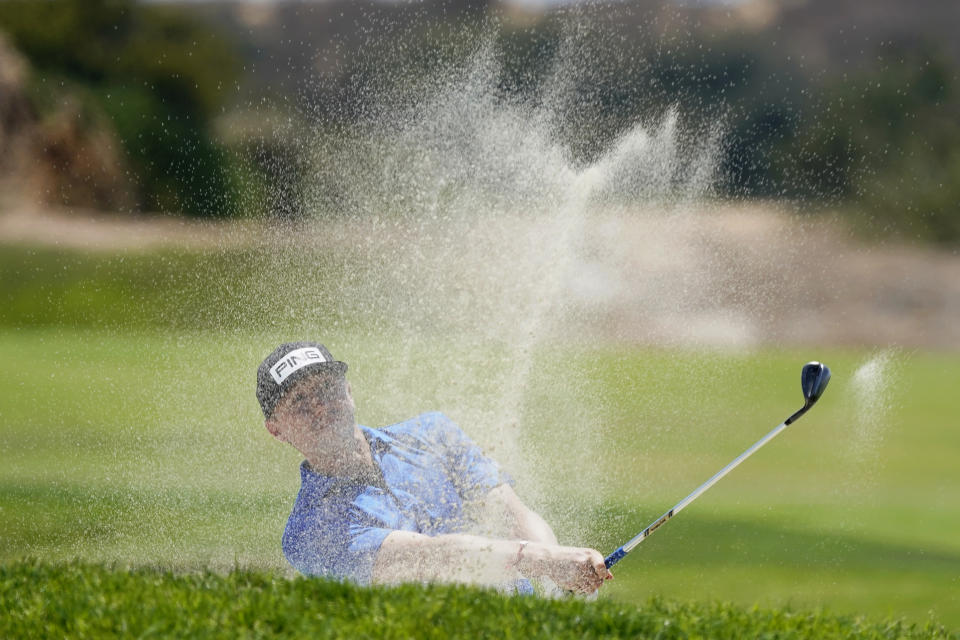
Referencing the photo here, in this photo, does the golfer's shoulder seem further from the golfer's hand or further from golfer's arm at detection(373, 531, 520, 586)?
the golfer's hand

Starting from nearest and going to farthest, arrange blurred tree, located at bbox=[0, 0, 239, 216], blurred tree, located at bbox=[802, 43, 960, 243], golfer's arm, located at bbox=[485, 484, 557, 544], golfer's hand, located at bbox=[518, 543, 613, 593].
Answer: golfer's hand, located at bbox=[518, 543, 613, 593]
golfer's arm, located at bbox=[485, 484, 557, 544]
blurred tree, located at bbox=[0, 0, 239, 216]
blurred tree, located at bbox=[802, 43, 960, 243]

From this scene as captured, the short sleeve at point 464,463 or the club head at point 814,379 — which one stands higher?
the club head at point 814,379

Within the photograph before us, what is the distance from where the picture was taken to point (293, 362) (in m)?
4.63

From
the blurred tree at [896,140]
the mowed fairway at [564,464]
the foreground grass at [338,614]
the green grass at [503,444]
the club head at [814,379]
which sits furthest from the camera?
the blurred tree at [896,140]

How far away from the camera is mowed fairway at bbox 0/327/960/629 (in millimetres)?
6633

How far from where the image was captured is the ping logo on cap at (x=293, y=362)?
4613 mm

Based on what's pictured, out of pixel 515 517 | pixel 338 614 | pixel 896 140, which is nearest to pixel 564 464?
pixel 515 517

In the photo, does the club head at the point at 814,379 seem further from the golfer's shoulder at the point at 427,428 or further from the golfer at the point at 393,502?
the golfer's shoulder at the point at 427,428

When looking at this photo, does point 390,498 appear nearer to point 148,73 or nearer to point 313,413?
point 313,413

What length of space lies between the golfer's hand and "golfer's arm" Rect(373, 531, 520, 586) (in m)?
0.08

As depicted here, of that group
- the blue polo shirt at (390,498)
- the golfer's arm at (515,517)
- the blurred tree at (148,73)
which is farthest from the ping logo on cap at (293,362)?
the blurred tree at (148,73)

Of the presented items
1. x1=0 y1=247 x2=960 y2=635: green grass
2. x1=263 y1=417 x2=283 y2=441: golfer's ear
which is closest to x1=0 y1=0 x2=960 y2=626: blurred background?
x1=0 y1=247 x2=960 y2=635: green grass

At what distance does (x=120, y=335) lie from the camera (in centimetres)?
1485

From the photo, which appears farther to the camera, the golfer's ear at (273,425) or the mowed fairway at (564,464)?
the mowed fairway at (564,464)
